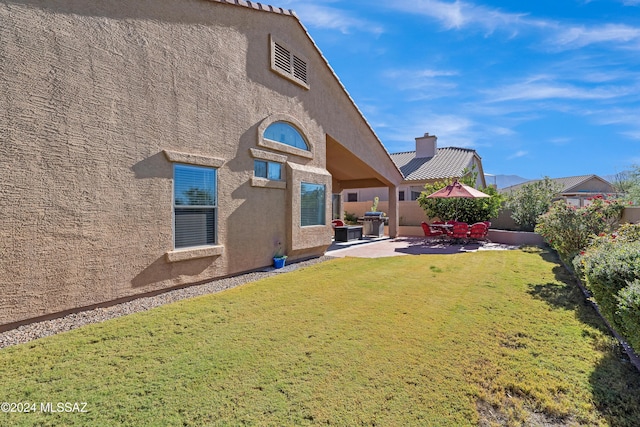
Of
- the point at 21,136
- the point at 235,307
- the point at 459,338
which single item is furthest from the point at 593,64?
the point at 21,136

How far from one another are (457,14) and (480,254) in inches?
370

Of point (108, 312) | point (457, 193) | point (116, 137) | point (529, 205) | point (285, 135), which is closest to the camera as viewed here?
point (108, 312)

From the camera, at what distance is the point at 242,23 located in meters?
8.25

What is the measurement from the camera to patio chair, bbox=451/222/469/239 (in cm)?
1498

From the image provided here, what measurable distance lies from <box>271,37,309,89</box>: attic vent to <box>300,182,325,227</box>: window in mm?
3755

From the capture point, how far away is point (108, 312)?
17.7 ft

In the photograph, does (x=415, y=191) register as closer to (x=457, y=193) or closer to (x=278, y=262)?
(x=457, y=193)

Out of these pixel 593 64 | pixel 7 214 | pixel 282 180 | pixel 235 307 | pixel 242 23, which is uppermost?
pixel 593 64

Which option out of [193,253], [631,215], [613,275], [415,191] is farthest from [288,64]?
[415,191]

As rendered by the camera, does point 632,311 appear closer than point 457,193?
Yes

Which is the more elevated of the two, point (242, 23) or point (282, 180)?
point (242, 23)

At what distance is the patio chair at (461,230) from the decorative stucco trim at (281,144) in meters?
9.15

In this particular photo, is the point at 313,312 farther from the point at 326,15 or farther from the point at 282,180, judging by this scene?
the point at 326,15

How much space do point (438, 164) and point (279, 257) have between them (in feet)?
76.2
